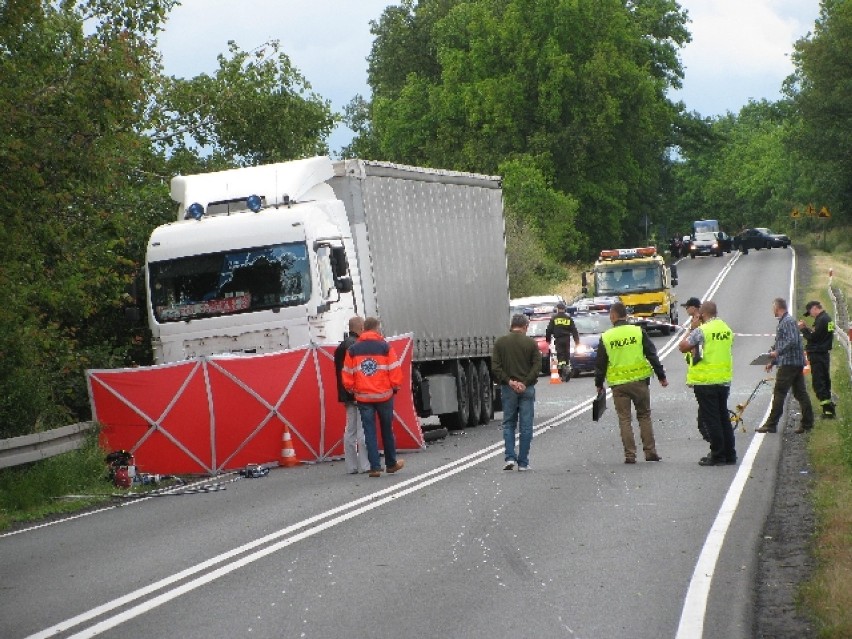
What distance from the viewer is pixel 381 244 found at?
23078 millimetres

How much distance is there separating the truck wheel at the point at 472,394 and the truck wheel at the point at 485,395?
6.0 inches

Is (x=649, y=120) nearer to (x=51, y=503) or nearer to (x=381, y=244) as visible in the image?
(x=381, y=244)

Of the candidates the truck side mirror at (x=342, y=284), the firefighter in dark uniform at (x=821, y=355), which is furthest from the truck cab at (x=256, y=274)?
the firefighter in dark uniform at (x=821, y=355)

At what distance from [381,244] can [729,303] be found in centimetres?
4370

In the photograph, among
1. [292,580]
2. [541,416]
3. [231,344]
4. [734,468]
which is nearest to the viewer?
[292,580]

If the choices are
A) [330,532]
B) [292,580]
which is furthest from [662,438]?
[292,580]

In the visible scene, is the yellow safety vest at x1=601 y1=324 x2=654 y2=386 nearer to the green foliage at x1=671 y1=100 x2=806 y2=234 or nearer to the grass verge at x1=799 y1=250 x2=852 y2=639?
the grass verge at x1=799 y1=250 x2=852 y2=639

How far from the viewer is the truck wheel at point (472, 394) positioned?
2636 cm

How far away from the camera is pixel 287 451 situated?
2052 cm

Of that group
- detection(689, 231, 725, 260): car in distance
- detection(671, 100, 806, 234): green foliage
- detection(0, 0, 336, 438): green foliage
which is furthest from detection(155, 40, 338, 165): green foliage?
detection(671, 100, 806, 234): green foliage

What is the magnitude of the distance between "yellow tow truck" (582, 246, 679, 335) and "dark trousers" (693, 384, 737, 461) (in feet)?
112

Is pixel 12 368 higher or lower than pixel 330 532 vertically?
higher

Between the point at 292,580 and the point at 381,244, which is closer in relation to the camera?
the point at 292,580

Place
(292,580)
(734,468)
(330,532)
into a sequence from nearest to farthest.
A: (292,580)
(330,532)
(734,468)
